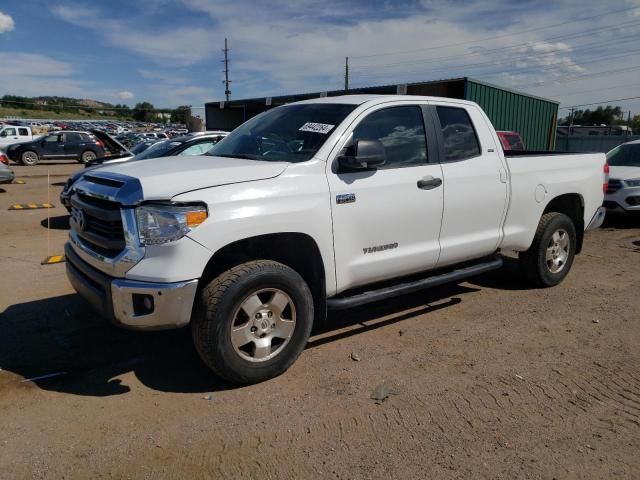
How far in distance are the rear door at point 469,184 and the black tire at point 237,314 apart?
158 cm

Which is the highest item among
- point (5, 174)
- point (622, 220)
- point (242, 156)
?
point (242, 156)

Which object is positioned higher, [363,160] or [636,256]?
[363,160]

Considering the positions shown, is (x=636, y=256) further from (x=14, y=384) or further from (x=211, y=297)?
(x=14, y=384)

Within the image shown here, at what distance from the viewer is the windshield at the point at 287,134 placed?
13.1 ft

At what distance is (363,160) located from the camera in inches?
147

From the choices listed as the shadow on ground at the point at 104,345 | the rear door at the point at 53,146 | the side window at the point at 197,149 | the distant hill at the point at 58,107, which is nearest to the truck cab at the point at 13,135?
the rear door at the point at 53,146

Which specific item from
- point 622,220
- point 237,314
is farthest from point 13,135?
point 237,314

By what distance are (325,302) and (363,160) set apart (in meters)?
1.08

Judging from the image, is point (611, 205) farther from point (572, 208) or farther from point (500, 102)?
point (500, 102)

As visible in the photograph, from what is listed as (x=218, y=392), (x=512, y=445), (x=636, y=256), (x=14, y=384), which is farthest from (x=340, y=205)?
(x=636, y=256)

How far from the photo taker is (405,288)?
431cm

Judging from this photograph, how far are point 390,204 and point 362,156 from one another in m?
0.53

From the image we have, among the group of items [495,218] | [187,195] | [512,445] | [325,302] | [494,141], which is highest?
[494,141]

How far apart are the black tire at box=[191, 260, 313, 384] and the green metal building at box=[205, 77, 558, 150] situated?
602 inches
